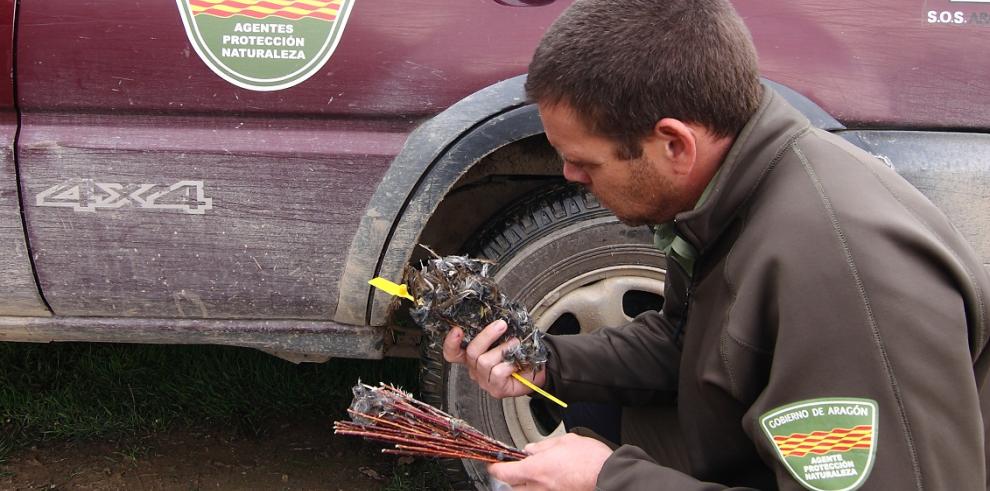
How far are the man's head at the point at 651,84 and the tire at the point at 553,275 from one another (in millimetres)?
863

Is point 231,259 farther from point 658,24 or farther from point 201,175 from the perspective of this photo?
point 658,24

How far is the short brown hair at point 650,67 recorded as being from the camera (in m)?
1.44

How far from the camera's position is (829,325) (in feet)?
4.13

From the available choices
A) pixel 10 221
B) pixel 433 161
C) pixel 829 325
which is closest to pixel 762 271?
pixel 829 325

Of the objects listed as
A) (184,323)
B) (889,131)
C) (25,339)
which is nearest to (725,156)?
(889,131)

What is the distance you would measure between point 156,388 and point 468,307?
1962mm

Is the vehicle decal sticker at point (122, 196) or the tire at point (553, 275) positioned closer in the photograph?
the vehicle decal sticker at point (122, 196)

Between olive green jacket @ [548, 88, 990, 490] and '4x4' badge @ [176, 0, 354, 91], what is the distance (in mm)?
1117

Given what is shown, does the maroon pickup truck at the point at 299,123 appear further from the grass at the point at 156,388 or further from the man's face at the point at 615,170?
the grass at the point at 156,388

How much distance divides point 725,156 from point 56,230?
174 cm

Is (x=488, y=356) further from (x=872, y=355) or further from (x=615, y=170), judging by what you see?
(x=872, y=355)

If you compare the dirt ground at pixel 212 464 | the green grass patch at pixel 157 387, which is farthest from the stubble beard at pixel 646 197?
the green grass patch at pixel 157 387

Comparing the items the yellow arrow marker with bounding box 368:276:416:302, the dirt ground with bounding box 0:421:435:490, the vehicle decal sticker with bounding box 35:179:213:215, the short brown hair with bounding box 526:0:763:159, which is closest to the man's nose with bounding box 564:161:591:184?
the short brown hair with bounding box 526:0:763:159

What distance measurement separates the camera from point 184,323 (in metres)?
2.44
